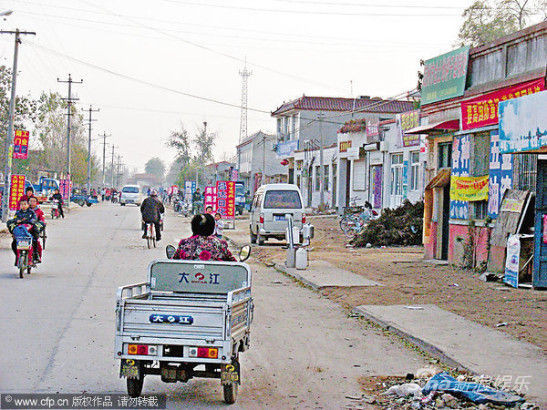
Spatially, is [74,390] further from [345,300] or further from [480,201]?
[480,201]

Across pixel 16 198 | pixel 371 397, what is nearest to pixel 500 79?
pixel 371 397

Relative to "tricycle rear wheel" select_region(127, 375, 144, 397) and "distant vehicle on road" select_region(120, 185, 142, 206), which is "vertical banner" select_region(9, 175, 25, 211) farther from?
"tricycle rear wheel" select_region(127, 375, 144, 397)

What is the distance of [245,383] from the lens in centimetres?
816

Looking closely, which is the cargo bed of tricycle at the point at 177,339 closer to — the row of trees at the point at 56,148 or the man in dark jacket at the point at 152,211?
the man in dark jacket at the point at 152,211

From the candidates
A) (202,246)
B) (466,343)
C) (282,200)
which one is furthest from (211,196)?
(202,246)

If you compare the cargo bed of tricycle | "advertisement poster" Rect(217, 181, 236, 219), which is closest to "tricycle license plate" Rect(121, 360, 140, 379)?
the cargo bed of tricycle

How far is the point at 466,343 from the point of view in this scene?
419 inches

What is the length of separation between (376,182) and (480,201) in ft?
80.3

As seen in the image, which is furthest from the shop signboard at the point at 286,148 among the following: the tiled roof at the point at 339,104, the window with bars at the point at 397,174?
the window with bars at the point at 397,174

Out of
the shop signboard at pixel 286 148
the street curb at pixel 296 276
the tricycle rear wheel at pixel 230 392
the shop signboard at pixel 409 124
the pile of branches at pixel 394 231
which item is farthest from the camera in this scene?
the shop signboard at pixel 286 148

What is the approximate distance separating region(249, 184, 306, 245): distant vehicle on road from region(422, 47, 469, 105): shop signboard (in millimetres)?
7297

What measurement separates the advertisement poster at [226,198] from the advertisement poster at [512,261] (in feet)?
78.5

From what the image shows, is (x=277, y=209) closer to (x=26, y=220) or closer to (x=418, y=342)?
(x=26, y=220)

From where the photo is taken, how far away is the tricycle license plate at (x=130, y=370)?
7047 millimetres
